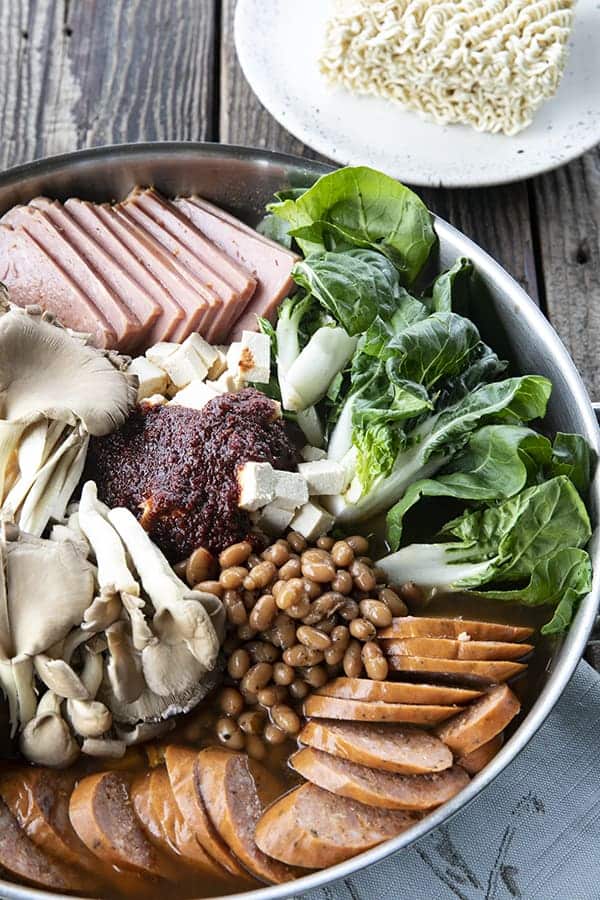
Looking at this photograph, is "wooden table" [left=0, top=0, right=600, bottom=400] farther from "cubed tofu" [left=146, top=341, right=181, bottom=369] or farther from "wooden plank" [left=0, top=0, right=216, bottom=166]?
"cubed tofu" [left=146, top=341, right=181, bottom=369]

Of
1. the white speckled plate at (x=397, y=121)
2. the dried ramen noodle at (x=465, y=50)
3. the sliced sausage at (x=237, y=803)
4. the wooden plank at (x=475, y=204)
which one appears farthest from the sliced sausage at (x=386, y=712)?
the dried ramen noodle at (x=465, y=50)

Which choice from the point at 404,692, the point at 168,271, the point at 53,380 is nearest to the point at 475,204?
the point at 168,271

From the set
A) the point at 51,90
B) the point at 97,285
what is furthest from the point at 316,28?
the point at 97,285

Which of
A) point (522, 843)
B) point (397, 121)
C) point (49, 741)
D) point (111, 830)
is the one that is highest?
point (397, 121)

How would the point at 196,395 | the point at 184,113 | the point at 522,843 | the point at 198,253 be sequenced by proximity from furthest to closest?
the point at 184,113 → the point at 198,253 → the point at 196,395 → the point at 522,843

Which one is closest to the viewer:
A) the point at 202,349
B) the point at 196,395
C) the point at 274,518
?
the point at 274,518

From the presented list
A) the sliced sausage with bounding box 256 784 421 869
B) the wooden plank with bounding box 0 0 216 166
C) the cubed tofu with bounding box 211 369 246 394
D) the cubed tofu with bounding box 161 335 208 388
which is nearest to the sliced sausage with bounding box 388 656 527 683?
the sliced sausage with bounding box 256 784 421 869

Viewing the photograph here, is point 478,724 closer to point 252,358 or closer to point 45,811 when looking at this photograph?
point 45,811
